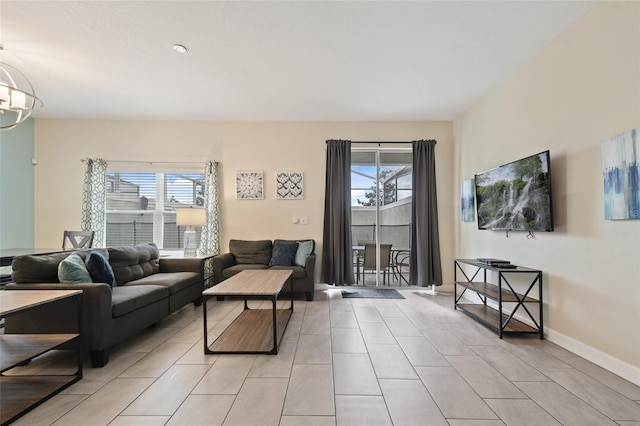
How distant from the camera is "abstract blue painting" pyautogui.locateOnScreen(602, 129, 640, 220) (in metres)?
1.80

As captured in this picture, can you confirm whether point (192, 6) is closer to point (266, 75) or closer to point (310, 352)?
point (266, 75)

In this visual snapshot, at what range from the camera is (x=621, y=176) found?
188 cm

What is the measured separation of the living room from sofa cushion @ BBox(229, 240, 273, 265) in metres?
0.25

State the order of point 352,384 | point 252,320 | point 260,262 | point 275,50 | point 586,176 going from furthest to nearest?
point 260,262, point 252,320, point 275,50, point 586,176, point 352,384

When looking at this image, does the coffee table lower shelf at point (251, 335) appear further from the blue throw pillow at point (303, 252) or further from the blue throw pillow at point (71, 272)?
the blue throw pillow at point (71, 272)

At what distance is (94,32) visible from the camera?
2.43m

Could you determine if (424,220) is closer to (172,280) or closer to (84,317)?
(172,280)

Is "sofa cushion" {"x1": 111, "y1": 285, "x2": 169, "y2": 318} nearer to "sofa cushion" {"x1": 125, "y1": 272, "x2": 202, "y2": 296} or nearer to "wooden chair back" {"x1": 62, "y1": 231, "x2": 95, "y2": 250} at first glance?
"sofa cushion" {"x1": 125, "y1": 272, "x2": 202, "y2": 296}

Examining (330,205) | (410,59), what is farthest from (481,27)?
(330,205)

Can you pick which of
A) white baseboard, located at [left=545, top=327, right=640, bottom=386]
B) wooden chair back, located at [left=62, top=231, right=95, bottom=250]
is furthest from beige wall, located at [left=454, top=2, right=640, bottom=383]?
wooden chair back, located at [left=62, top=231, right=95, bottom=250]

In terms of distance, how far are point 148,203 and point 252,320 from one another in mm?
3099

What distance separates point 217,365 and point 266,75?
9.89ft

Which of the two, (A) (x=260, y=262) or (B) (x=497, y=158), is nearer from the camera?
(B) (x=497, y=158)

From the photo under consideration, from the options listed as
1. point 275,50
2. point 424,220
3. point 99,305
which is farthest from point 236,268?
point 424,220
